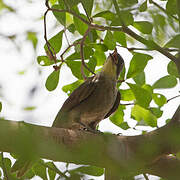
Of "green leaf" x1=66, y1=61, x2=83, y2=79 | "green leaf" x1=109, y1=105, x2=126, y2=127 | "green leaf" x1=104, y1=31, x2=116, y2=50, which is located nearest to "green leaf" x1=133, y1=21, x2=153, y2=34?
"green leaf" x1=104, y1=31, x2=116, y2=50

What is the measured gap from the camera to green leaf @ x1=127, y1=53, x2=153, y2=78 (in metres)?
2.41

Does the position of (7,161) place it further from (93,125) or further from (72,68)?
(93,125)

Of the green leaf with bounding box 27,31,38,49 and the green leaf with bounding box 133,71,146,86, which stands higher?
the green leaf with bounding box 27,31,38,49

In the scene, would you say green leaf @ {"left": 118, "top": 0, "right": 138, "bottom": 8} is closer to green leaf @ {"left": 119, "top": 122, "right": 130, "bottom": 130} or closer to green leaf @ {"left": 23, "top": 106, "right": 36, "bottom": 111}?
green leaf @ {"left": 23, "top": 106, "right": 36, "bottom": 111}

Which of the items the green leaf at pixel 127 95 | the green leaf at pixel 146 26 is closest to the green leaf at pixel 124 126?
the green leaf at pixel 127 95

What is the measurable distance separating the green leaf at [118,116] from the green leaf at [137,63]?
480 millimetres

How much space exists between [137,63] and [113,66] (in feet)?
4.91

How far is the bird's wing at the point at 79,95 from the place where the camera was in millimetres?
3260

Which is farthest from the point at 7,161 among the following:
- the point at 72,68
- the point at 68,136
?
the point at 72,68

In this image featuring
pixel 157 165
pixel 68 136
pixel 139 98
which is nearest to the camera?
pixel 68 136

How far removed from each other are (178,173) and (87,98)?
2956 mm

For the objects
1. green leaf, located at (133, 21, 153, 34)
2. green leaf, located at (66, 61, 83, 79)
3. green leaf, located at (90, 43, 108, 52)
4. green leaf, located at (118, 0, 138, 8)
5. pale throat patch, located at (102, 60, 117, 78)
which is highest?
green leaf, located at (118, 0, 138, 8)

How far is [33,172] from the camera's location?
2.50 meters

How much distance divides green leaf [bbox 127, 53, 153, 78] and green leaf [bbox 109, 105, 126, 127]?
0.48m
